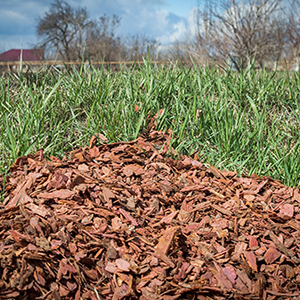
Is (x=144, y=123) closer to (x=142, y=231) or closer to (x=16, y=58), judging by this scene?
(x=142, y=231)

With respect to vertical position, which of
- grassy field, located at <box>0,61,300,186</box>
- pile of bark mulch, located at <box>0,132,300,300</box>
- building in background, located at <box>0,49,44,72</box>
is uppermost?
building in background, located at <box>0,49,44,72</box>

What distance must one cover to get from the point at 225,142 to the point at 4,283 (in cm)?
213

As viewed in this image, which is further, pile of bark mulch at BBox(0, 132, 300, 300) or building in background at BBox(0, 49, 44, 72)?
building in background at BBox(0, 49, 44, 72)

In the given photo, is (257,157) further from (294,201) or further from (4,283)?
(4,283)

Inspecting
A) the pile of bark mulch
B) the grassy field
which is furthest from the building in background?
the pile of bark mulch

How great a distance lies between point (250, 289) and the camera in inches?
74.6

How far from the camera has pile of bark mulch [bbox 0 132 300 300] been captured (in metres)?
1.79

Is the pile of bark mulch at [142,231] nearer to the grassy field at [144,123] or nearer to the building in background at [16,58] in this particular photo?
the grassy field at [144,123]

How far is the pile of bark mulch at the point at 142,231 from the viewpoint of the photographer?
5.89 feet

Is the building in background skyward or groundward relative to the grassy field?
skyward

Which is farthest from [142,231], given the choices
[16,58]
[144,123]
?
[16,58]

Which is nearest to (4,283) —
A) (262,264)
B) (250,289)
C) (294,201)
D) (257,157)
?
(250,289)

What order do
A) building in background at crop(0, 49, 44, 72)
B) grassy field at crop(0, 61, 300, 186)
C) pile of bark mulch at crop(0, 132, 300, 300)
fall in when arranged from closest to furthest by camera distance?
pile of bark mulch at crop(0, 132, 300, 300) < grassy field at crop(0, 61, 300, 186) < building in background at crop(0, 49, 44, 72)

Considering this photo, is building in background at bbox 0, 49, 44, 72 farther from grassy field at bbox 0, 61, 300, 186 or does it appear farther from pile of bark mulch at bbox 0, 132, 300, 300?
pile of bark mulch at bbox 0, 132, 300, 300
